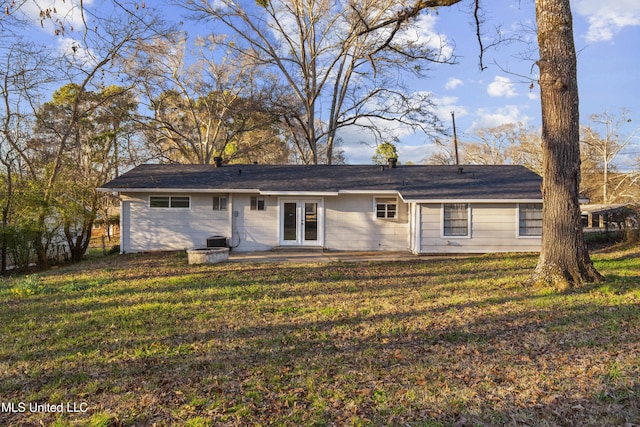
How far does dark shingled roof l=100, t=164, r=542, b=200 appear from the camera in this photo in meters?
12.6

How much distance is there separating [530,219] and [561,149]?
20.6 feet

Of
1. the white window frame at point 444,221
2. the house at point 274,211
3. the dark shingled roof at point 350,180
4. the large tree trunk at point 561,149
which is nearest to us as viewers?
the large tree trunk at point 561,149

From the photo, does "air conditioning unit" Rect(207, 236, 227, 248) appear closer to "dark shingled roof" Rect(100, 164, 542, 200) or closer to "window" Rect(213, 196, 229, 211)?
"window" Rect(213, 196, 229, 211)

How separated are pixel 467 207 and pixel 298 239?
5843 mm

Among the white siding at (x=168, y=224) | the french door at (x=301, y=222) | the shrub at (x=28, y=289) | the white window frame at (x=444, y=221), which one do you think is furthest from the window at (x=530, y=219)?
the shrub at (x=28, y=289)

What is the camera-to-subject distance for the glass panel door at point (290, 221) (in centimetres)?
1325

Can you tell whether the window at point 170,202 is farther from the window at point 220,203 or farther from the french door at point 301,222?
the french door at point 301,222

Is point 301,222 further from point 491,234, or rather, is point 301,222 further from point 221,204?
point 491,234

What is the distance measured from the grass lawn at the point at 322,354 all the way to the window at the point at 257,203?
583cm

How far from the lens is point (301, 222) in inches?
522

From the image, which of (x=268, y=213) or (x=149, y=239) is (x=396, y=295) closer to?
(x=268, y=213)

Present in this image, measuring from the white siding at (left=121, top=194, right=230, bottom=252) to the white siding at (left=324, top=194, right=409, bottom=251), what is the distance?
12.2ft

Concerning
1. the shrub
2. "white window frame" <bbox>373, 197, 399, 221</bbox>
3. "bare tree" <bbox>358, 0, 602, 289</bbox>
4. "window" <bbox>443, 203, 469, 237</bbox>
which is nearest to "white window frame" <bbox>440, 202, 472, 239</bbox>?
"window" <bbox>443, 203, 469, 237</bbox>

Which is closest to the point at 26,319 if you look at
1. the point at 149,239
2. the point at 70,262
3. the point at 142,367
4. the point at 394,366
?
the point at 142,367
